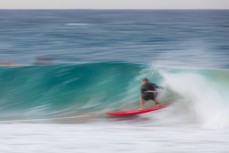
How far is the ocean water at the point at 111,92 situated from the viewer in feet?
10.7

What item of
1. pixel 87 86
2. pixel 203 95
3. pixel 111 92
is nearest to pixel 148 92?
pixel 203 95

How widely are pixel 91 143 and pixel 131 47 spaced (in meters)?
9.67

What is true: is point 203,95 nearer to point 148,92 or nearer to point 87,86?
point 148,92

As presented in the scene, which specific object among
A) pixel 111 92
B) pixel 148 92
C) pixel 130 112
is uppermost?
pixel 111 92

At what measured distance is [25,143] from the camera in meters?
3.12

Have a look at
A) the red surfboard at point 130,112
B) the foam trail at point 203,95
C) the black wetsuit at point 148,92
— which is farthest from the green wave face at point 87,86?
the red surfboard at point 130,112

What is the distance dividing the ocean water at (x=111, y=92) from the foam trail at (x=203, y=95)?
0.04 feet

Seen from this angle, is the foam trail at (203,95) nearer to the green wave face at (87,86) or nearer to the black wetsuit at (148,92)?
the green wave face at (87,86)

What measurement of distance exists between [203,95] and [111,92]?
1.45 m

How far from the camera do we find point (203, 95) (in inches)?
224

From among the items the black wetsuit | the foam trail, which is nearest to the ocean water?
the foam trail

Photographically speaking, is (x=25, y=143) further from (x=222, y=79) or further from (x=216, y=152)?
(x=222, y=79)

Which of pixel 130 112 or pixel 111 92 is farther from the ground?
pixel 111 92

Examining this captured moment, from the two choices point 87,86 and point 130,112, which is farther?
point 87,86
